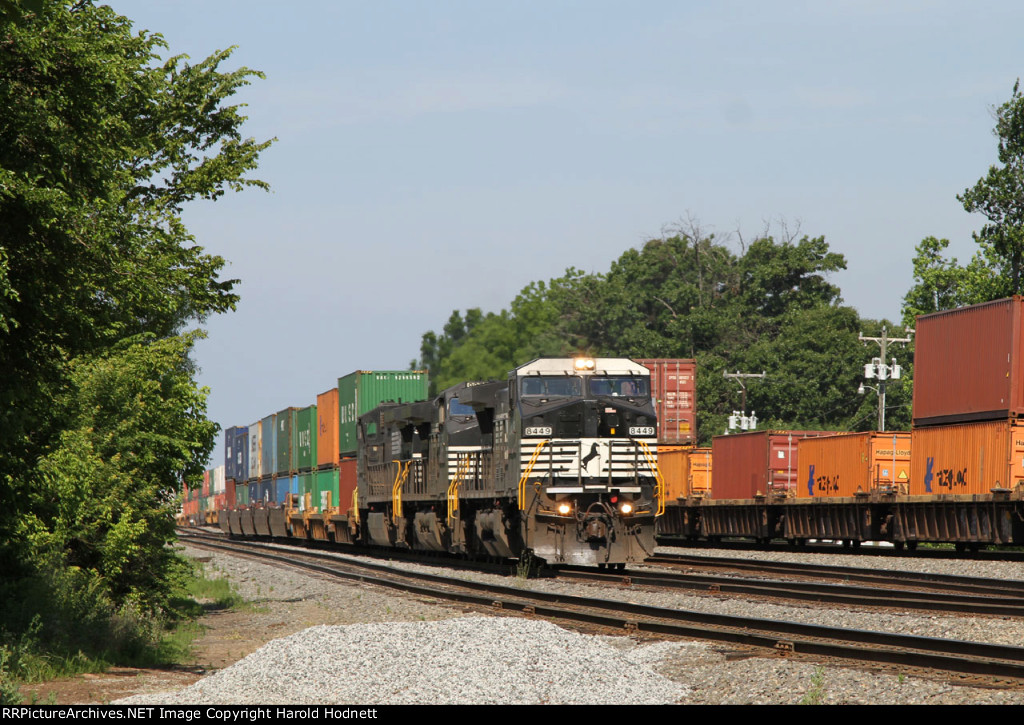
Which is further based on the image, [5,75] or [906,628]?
[906,628]

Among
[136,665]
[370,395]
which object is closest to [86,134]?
[136,665]

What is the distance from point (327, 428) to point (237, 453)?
1991cm

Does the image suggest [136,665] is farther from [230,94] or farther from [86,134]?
[230,94]

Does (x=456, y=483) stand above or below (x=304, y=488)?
above

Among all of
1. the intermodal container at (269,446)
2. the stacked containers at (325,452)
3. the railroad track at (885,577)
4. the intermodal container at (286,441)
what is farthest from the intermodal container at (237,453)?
the railroad track at (885,577)

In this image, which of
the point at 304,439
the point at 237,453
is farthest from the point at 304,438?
the point at 237,453

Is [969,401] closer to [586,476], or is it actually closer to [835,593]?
[586,476]

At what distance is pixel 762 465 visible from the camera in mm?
38594

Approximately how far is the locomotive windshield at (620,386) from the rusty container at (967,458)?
8107 mm

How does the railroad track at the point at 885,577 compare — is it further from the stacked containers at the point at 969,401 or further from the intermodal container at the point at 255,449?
the intermodal container at the point at 255,449

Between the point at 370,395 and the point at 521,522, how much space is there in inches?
626

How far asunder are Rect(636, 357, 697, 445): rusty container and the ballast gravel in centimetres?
2685

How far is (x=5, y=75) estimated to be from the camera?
11.0 metres

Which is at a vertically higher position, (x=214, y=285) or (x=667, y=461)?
(x=214, y=285)
